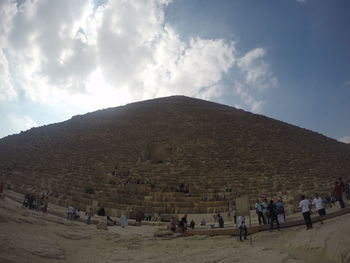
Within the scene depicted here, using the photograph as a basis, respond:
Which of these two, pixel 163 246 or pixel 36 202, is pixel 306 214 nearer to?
pixel 163 246

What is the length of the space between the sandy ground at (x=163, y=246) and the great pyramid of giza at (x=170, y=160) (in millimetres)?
4430

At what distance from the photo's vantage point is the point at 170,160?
55.5 feet

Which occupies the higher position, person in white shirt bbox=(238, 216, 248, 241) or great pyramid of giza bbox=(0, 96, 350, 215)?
great pyramid of giza bbox=(0, 96, 350, 215)

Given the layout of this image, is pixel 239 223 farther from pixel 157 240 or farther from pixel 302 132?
pixel 302 132

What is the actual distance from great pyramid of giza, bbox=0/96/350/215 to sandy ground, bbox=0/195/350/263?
4430 mm

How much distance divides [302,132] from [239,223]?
2077cm

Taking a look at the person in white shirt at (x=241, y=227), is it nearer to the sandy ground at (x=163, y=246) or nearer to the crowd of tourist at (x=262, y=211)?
the crowd of tourist at (x=262, y=211)

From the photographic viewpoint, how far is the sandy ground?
4.12 meters

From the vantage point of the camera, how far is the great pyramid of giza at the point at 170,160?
490 inches

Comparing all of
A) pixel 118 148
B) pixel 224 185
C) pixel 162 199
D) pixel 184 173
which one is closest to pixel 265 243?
pixel 162 199

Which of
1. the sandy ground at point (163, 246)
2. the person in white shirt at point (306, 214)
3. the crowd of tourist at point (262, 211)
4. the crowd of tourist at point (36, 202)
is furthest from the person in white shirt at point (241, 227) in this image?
the crowd of tourist at point (36, 202)

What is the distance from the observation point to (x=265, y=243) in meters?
5.69

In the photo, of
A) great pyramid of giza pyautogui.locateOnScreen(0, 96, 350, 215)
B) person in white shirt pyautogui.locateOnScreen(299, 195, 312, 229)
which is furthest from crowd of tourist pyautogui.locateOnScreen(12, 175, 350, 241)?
great pyramid of giza pyautogui.locateOnScreen(0, 96, 350, 215)

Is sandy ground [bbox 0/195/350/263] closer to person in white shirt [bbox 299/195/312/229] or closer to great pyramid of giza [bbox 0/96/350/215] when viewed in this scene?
person in white shirt [bbox 299/195/312/229]
